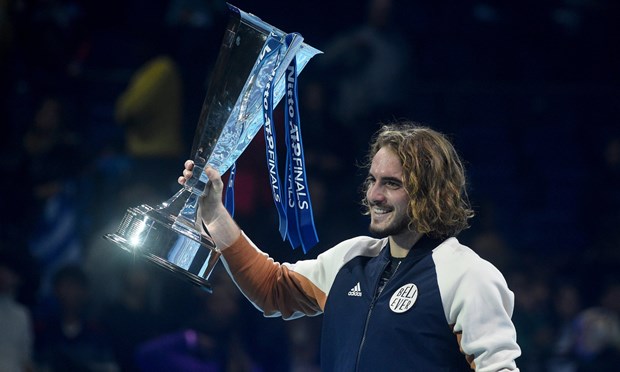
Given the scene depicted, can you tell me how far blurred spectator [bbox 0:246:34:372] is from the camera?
6461mm

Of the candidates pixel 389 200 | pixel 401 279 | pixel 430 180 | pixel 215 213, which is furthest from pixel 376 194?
pixel 215 213

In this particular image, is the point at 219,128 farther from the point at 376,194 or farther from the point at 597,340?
the point at 597,340

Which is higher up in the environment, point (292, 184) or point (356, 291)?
point (292, 184)

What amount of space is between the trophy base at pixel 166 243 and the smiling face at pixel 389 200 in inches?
22.5

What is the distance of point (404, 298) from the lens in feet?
11.0

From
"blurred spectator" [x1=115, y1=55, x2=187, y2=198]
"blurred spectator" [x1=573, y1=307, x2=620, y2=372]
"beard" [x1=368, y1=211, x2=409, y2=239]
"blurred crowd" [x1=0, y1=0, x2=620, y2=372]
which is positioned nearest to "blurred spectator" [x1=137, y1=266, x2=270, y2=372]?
"blurred crowd" [x1=0, y1=0, x2=620, y2=372]

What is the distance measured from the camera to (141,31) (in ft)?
26.9

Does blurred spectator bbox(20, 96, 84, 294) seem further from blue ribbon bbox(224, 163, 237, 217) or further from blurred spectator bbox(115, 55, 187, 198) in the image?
blue ribbon bbox(224, 163, 237, 217)

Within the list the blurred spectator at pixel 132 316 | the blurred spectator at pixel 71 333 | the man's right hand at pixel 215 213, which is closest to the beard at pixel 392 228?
the man's right hand at pixel 215 213

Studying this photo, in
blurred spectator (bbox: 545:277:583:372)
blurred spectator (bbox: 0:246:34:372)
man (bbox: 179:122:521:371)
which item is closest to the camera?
man (bbox: 179:122:521:371)

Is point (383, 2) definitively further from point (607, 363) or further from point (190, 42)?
point (607, 363)

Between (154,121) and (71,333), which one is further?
(154,121)

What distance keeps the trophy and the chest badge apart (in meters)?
0.62

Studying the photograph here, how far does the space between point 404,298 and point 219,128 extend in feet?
2.74
